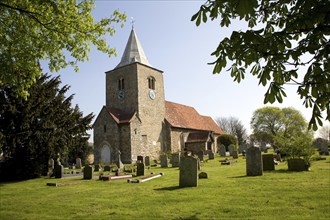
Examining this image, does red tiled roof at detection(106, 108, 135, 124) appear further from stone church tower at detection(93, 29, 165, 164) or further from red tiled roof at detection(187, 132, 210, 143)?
red tiled roof at detection(187, 132, 210, 143)

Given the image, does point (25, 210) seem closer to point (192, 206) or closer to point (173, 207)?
point (173, 207)

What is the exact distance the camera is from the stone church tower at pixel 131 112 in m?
28.2

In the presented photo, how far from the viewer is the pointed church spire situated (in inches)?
1282

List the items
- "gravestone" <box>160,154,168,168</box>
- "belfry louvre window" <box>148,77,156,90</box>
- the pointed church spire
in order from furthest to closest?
"belfry louvre window" <box>148,77,156,90</box>, the pointed church spire, "gravestone" <box>160,154,168,168</box>

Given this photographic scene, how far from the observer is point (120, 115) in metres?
29.9

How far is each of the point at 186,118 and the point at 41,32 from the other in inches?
1198

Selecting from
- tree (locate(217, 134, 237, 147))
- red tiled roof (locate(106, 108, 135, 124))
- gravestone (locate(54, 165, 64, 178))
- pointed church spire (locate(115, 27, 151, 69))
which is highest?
pointed church spire (locate(115, 27, 151, 69))

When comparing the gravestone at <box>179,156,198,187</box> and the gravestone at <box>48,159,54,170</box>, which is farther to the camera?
the gravestone at <box>48,159,54,170</box>

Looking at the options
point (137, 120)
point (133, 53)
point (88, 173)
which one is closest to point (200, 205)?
point (88, 173)

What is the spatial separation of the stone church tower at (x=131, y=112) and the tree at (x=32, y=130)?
10.4 m

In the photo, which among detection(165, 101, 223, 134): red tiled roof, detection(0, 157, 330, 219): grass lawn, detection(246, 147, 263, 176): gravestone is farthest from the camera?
detection(165, 101, 223, 134): red tiled roof

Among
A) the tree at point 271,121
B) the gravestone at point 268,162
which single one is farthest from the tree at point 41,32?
the tree at point 271,121

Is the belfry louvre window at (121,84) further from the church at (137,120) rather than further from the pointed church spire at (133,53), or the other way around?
the pointed church spire at (133,53)

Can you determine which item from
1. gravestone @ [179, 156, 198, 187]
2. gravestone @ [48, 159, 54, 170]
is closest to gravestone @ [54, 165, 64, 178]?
gravestone @ [48, 159, 54, 170]
